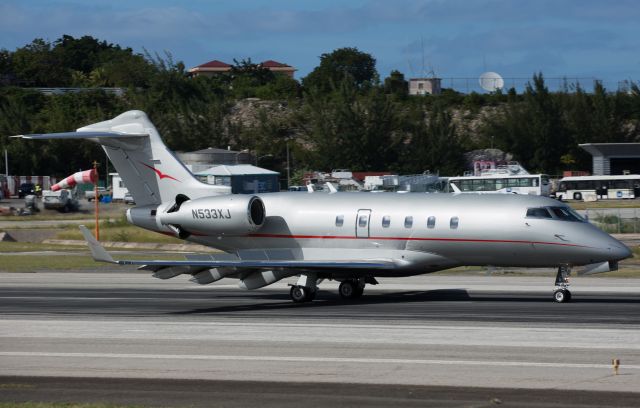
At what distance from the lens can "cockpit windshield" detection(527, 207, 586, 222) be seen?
26.7 meters

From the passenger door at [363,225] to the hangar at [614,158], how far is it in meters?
79.3

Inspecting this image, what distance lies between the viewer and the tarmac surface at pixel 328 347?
15273mm

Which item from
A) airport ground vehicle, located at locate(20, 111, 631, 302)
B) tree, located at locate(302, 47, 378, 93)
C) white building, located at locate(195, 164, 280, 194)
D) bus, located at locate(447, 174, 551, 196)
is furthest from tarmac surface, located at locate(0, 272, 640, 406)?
tree, located at locate(302, 47, 378, 93)

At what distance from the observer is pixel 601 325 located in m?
21.9

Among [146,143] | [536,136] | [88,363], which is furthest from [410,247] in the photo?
[536,136]

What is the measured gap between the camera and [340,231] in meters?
28.8

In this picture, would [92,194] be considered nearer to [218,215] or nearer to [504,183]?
[504,183]

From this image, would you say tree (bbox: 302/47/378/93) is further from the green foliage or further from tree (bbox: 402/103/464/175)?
tree (bbox: 402/103/464/175)

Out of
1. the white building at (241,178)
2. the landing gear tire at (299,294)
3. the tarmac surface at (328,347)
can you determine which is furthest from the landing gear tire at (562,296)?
the white building at (241,178)

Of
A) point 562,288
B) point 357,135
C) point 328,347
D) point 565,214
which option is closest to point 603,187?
point 357,135

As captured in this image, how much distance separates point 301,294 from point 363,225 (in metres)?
2.52

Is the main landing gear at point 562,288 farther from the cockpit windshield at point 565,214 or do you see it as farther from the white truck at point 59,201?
the white truck at point 59,201

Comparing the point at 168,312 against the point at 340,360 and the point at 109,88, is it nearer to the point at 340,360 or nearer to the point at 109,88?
the point at 340,360

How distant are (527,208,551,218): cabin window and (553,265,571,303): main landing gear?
1.38 meters
